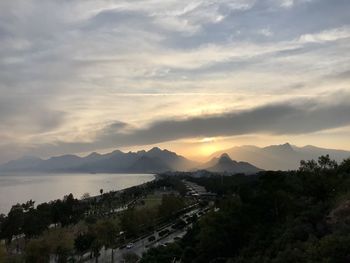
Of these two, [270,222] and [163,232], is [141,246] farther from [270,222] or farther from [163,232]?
[270,222]

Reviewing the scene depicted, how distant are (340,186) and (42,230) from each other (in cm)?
4378

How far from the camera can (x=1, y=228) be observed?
188ft

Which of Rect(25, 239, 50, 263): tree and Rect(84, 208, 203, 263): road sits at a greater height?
Rect(25, 239, 50, 263): tree

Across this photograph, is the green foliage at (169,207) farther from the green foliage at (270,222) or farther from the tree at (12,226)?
the green foliage at (270,222)

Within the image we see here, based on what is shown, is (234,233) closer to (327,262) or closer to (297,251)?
(297,251)

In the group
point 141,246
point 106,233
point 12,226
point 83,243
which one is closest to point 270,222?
point 106,233

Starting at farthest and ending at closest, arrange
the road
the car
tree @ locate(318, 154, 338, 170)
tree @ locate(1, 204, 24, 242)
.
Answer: tree @ locate(1, 204, 24, 242)
the car
the road
tree @ locate(318, 154, 338, 170)

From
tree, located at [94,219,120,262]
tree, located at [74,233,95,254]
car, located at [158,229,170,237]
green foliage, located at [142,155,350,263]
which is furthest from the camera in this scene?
car, located at [158,229,170,237]

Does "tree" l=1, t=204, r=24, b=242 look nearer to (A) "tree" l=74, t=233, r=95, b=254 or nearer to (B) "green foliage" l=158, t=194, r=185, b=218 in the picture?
(A) "tree" l=74, t=233, r=95, b=254

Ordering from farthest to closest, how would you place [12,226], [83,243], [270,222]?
[12,226] → [83,243] → [270,222]

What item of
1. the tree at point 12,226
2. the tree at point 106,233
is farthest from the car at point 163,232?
the tree at point 12,226

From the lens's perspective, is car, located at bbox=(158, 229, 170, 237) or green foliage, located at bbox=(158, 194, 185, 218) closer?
car, located at bbox=(158, 229, 170, 237)

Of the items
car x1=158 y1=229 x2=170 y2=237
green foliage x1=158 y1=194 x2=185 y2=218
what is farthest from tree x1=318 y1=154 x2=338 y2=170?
green foliage x1=158 y1=194 x2=185 y2=218

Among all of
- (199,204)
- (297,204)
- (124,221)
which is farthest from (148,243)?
(199,204)
